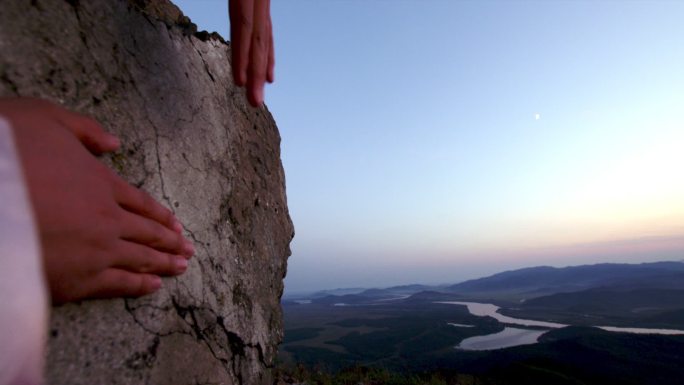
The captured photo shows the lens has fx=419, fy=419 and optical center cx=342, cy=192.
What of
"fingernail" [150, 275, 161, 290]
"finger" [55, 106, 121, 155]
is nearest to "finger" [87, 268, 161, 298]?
"fingernail" [150, 275, 161, 290]

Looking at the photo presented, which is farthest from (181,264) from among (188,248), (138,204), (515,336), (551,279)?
(551,279)

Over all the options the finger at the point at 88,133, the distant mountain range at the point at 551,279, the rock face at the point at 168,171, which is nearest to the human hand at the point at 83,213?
the finger at the point at 88,133

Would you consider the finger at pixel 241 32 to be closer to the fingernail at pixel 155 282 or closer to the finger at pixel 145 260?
the finger at pixel 145 260

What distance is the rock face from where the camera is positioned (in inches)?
56.4

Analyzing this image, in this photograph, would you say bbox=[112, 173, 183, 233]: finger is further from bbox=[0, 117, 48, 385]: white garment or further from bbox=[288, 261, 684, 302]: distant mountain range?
bbox=[288, 261, 684, 302]: distant mountain range

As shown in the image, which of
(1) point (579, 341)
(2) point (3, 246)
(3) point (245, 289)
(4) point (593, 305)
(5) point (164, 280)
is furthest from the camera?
(4) point (593, 305)

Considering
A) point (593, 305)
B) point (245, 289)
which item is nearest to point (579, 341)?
point (245, 289)

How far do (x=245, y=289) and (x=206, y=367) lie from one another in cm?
56

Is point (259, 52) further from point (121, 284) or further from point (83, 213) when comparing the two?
point (121, 284)

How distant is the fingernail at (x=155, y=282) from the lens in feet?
5.20

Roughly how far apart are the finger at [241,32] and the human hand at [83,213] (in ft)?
1.79

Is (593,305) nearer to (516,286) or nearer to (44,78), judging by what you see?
(516,286)

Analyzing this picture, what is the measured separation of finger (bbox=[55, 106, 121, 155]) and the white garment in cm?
88

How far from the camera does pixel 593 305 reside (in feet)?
236
